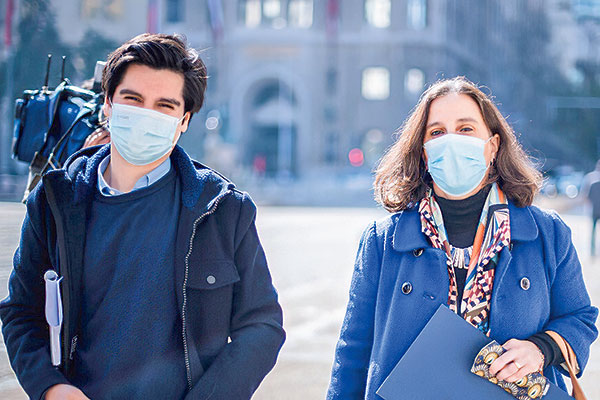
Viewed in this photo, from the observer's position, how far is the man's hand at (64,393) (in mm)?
2211

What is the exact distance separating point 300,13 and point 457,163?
4819cm

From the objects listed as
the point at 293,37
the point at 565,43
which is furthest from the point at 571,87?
the point at 293,37

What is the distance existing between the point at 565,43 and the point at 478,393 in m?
80.1

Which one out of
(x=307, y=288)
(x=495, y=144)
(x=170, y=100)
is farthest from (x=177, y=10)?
(x=170, y=100)

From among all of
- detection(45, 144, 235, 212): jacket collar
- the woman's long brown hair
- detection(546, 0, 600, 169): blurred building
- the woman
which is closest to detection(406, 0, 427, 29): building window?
detection(546, 0, 600, 169): blurred building

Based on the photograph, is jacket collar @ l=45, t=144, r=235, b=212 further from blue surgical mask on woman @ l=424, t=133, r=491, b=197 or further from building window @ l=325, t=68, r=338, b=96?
building window @ l=325, t=68, r=338, b=96

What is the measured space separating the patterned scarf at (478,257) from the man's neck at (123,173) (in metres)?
0.98

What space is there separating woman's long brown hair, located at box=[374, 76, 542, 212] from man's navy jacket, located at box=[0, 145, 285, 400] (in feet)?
2.30

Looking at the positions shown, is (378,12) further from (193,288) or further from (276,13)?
(193,288)

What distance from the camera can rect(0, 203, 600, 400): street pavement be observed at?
3891 millimetres

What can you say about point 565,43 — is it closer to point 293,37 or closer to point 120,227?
point 293,37

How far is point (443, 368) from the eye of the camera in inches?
97.0

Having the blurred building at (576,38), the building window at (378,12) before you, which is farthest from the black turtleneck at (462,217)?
the blurred building at (576,38)

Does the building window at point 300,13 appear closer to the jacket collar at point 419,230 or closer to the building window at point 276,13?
the building window at point 276,13
